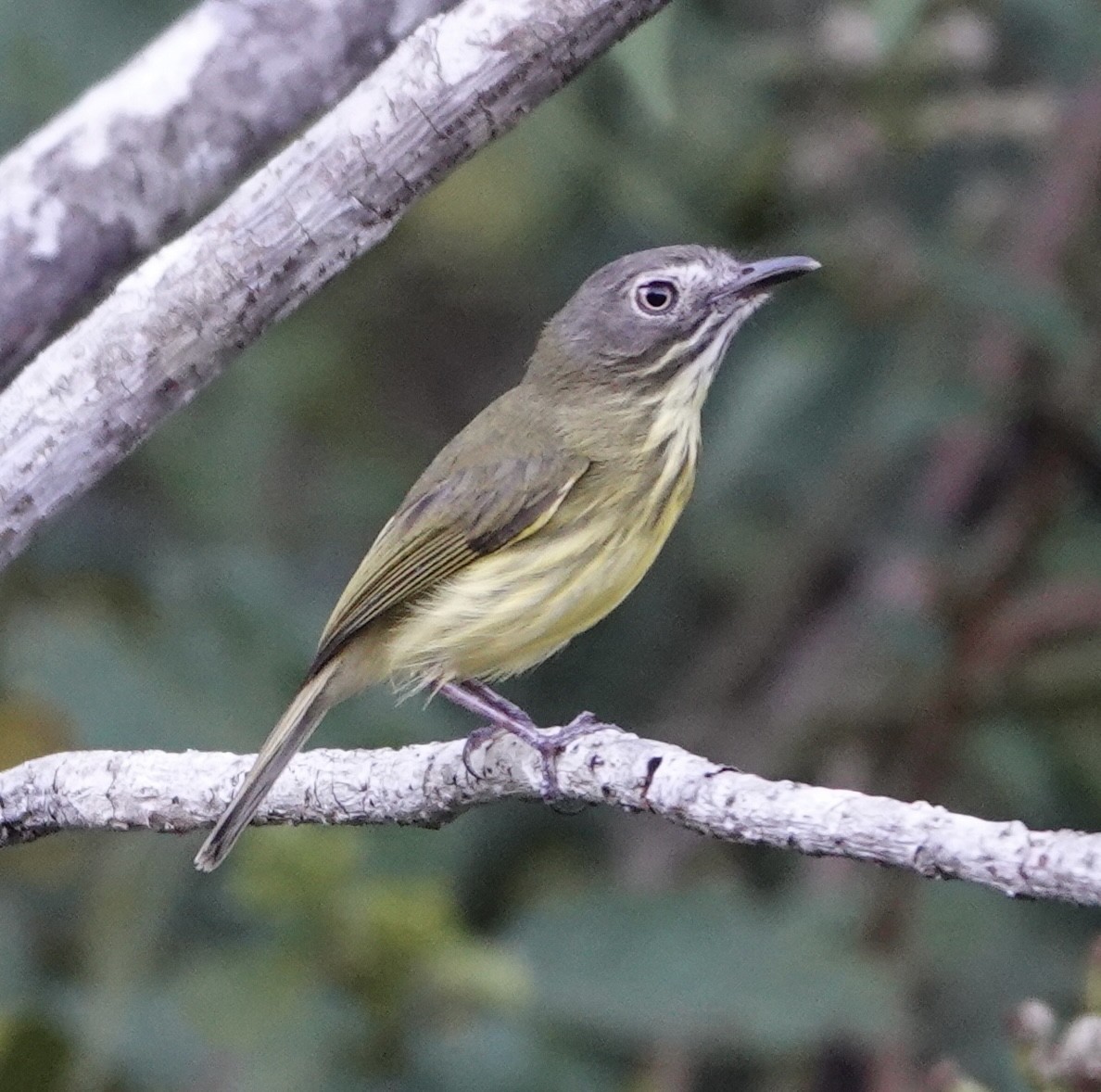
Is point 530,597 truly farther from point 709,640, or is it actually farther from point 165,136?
point 709,640

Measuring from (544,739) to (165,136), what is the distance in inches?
44.2

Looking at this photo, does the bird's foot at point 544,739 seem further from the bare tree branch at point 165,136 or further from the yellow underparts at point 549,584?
the bare tree branch at point 165,136

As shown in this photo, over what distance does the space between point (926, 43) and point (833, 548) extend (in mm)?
1477

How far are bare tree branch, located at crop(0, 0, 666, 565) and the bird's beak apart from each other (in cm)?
135

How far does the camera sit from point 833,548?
575cm

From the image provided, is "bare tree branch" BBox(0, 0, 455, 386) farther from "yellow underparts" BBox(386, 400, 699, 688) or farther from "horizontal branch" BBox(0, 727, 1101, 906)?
A: "yellow underparts" BBox(386, 400, 699, 688)

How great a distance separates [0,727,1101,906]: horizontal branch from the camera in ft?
6.89

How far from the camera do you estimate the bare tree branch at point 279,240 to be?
2746 mm

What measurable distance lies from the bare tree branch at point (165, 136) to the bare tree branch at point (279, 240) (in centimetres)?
34

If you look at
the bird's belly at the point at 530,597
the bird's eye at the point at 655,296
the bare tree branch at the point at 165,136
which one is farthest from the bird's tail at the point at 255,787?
the bird's eye at the point at 655,296

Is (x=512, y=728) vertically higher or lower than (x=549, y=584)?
lower

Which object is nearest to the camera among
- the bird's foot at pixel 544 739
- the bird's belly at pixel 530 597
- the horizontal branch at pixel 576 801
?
the horizontal branch at pixel 576 801

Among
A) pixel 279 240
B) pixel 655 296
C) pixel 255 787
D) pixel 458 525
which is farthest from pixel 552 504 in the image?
pixel 279 240

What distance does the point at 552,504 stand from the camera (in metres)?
4.02
